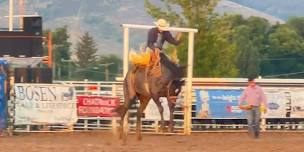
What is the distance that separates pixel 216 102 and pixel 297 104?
2.70 m

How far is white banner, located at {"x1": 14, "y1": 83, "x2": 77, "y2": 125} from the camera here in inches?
952

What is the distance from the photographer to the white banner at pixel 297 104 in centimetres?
2695

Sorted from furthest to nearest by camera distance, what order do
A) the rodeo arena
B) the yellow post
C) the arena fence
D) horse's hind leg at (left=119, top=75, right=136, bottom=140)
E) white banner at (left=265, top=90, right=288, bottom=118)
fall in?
white banner at (left=265, top=90, right=288, bottom=118) < the arena fence < the yellow post < the rodeo arena < horse's hind leg at (left=119, top=75, right=136, bottom=140)

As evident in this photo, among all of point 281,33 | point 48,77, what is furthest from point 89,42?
point 48,77

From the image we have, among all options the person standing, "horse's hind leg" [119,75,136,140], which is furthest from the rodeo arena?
"horse's hind leg" [119,75,136,140]

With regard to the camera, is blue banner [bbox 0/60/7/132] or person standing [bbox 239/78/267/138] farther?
blue banner [bbox 0/60/7/132]

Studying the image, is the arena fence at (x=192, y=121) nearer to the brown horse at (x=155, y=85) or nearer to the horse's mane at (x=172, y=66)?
the brown horse at (x=155, y=85)

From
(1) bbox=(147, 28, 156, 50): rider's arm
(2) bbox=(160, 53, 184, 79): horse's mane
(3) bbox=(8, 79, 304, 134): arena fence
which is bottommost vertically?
(3) bbox=(8, 79, 304, 134): arena fence

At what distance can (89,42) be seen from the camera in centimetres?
11775

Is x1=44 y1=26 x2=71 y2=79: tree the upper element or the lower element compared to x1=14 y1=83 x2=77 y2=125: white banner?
upper

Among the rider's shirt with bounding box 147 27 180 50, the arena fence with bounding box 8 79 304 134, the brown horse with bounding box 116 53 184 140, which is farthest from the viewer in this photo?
the arena fence with bounding box 8 79 304 134

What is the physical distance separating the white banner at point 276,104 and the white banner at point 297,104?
291 millimetres

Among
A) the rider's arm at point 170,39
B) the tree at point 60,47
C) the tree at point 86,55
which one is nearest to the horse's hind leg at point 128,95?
the rider's arm at point 170,39

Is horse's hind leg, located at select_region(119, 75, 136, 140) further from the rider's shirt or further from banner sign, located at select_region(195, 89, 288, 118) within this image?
banner sign, located at select_region(195, 89, 288, 118)
